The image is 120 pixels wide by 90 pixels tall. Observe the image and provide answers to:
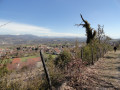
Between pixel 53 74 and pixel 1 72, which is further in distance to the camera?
pixel 53 74

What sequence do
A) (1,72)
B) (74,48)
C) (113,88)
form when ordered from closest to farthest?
1. (1,72)
2. (113,88)
3. (74,48)

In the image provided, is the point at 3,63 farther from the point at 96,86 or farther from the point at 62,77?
the point at 96,86

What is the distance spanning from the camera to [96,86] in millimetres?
3963

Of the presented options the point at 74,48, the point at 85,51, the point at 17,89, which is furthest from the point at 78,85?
the point at 85,51

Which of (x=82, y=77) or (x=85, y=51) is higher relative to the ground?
(x=85, y=51)

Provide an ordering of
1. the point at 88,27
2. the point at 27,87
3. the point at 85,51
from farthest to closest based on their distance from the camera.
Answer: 1. the point at 88,27
2. the point at 85,51
3. the point at 27,87

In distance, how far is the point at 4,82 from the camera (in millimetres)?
2881

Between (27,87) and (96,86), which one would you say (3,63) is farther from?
(96,86)

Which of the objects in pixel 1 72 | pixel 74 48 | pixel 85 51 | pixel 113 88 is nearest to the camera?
pixel 1 72

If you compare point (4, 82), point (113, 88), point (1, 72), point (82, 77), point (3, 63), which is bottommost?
point (113, 88)

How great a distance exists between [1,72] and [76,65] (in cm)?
331

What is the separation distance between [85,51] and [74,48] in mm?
2581

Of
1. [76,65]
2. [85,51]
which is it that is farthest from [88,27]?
[76,65]

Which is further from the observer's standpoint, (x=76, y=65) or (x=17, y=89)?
(x=76, y=65)
